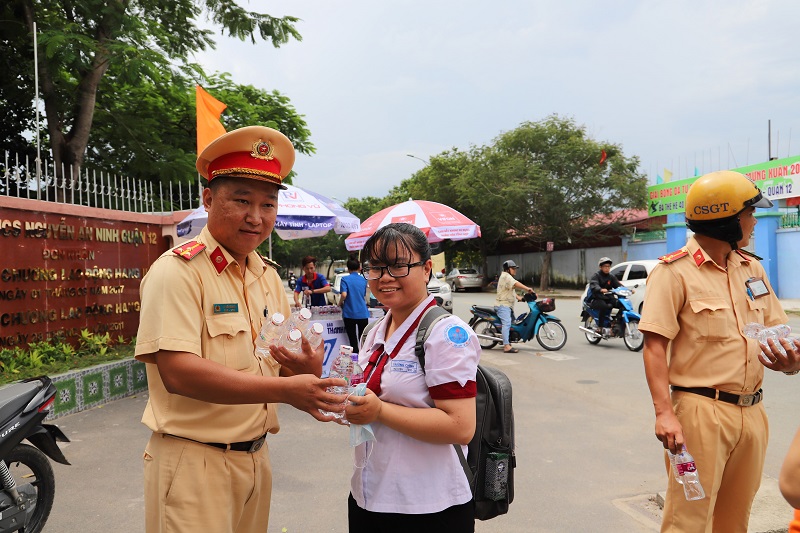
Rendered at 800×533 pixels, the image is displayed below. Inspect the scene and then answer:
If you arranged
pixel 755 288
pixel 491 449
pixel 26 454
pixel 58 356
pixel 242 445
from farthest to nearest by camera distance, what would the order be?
pixel 58 356, pixel 26 454, pixel 755 288, pixel 491 449, pixel 242 445

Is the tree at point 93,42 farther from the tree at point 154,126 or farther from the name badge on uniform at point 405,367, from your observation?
the name badge on uniform at point 405,367

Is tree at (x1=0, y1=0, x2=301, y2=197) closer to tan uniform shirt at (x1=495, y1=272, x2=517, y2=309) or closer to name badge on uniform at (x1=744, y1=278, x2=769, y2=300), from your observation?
tan uniform shirt at (x1=495, y1=272, x2=517, y2=309)

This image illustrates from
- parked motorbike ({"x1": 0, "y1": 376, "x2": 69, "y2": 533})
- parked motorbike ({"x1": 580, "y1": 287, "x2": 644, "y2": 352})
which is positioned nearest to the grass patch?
parked motorbike ({"x1": 0, "y1": 376, "x2": 69, "y2": 533})

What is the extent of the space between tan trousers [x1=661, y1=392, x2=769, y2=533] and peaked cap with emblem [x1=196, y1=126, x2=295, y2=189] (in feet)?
6.19

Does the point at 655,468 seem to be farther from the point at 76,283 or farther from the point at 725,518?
the point at 76,283

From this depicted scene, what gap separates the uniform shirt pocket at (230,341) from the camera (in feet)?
5.75

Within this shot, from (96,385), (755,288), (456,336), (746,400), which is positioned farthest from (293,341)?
(96,385)

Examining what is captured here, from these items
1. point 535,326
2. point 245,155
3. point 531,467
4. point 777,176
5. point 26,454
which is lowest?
point 531,467

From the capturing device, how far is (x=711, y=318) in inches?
93.3

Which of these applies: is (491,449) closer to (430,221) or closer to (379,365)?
(379,365)

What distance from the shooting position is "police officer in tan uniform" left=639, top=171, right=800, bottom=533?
2285 mm

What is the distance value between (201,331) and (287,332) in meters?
0.26

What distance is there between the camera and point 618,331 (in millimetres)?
10398

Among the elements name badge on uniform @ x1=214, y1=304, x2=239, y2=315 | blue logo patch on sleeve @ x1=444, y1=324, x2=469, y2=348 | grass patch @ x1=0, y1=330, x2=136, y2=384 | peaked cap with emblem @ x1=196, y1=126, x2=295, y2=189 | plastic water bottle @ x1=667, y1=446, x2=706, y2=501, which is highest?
peaked cap with emblem @ x1=196, y1=126, x2=295, y2=189
